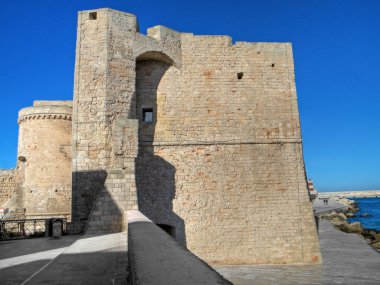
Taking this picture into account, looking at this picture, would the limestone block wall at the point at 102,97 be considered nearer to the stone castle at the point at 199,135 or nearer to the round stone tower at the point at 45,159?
the stone castle at the point at 199,135

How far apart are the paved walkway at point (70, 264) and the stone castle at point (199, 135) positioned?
298 centimetres

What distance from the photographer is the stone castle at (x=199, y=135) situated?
960cm

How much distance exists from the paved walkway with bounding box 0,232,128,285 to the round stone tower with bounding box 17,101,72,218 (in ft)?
23.3

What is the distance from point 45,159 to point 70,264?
403 inches

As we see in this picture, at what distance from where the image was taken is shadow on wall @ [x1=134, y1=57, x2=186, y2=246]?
9938 mm

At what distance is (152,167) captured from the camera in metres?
10.3

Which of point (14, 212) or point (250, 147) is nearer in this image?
point (250, 147)

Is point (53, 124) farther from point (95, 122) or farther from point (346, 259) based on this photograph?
point (346, 259)

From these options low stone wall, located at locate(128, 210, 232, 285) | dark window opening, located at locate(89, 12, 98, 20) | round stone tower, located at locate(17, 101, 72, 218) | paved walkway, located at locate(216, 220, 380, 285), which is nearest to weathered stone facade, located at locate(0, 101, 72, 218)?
round stone tower, located at locate(17, 101, 72, 218)

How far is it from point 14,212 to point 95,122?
21.7ft

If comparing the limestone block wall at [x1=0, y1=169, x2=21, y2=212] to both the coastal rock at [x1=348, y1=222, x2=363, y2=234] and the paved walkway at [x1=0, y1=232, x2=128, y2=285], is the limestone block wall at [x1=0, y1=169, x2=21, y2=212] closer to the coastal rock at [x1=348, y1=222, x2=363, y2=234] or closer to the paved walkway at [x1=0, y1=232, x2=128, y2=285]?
the paved walkway at [x1=0, y1=232, x2=128, y2=285]

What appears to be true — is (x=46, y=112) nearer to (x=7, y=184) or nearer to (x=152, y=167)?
(x=7, y=184)

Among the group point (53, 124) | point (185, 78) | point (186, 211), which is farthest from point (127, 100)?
point (53, 124)

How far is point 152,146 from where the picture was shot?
10.5 m
